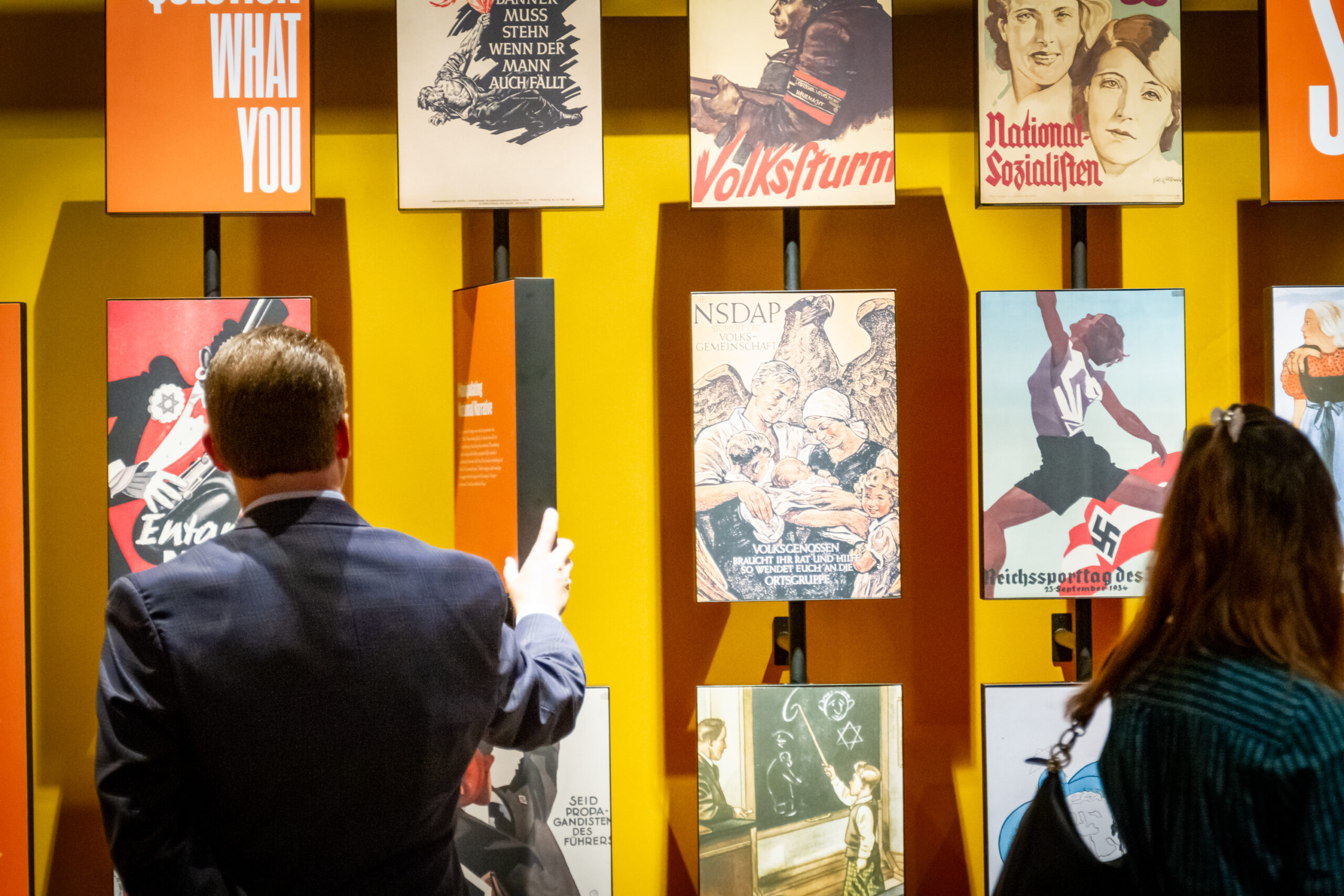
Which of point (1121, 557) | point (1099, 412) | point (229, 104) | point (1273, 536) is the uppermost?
point (229, 104)

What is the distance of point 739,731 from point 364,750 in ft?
4.26

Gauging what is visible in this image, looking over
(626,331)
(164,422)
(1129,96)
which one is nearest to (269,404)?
(164,422)

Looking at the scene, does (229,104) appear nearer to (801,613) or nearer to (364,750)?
(364,750)

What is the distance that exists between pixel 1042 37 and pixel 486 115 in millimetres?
1411

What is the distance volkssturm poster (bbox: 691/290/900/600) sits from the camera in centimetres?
232

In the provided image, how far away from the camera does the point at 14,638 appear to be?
2.29 metres

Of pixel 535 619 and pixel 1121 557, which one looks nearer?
pixel 535 619

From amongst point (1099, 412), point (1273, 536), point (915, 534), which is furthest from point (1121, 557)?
point (1273, 536)

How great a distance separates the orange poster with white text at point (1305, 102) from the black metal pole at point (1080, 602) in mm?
463

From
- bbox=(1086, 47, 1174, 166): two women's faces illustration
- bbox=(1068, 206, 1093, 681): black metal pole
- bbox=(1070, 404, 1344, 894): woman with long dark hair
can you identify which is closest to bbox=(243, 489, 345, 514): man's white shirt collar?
bbox=(1070, 404, 1344, 894): woman with long dark hair

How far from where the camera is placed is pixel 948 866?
2.60 meters

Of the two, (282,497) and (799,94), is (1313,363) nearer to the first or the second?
(799,94)

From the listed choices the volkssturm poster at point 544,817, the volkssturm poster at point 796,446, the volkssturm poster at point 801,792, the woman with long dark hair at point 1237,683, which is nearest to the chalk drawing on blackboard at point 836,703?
the volkssturm poster at point 801,792

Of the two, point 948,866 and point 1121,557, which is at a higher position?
point 1121,557
